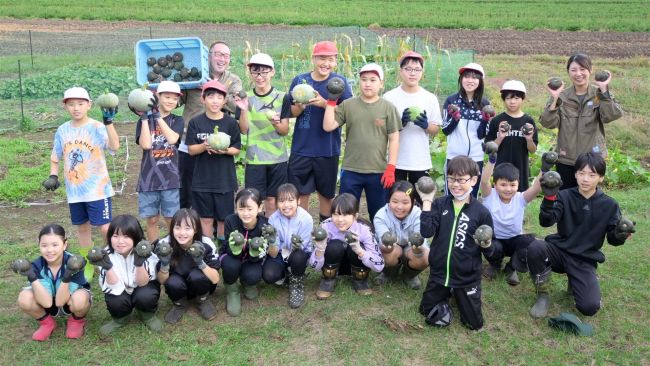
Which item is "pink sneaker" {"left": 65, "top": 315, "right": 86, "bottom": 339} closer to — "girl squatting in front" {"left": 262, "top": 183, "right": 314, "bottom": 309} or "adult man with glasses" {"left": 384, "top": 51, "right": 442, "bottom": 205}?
"girl squatting in front" {"left": 262, "top": 183, "right": 314, "bottom": 309}

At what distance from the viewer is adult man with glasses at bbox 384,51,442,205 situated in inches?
245

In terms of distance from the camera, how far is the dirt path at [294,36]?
24.0 metres

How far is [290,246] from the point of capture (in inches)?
224

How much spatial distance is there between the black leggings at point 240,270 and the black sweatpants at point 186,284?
21cm

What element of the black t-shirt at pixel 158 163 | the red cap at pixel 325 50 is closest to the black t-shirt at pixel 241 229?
the black t-shirt at pixel 158 163

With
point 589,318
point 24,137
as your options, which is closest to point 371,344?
point 589,318

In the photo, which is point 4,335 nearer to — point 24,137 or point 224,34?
point 24,137

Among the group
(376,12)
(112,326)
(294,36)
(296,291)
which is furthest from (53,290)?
(376,12)

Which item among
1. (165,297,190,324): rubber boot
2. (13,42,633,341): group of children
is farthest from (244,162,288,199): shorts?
(165,297,190,324): rubber boot

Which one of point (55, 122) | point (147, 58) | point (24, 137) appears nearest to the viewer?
point (147, 58)

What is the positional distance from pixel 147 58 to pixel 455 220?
4.73m

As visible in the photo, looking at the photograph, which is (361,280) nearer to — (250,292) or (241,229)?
(250,292)

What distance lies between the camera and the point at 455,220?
5227 mm

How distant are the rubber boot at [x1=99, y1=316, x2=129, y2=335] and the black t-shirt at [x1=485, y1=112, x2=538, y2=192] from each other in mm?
3692
